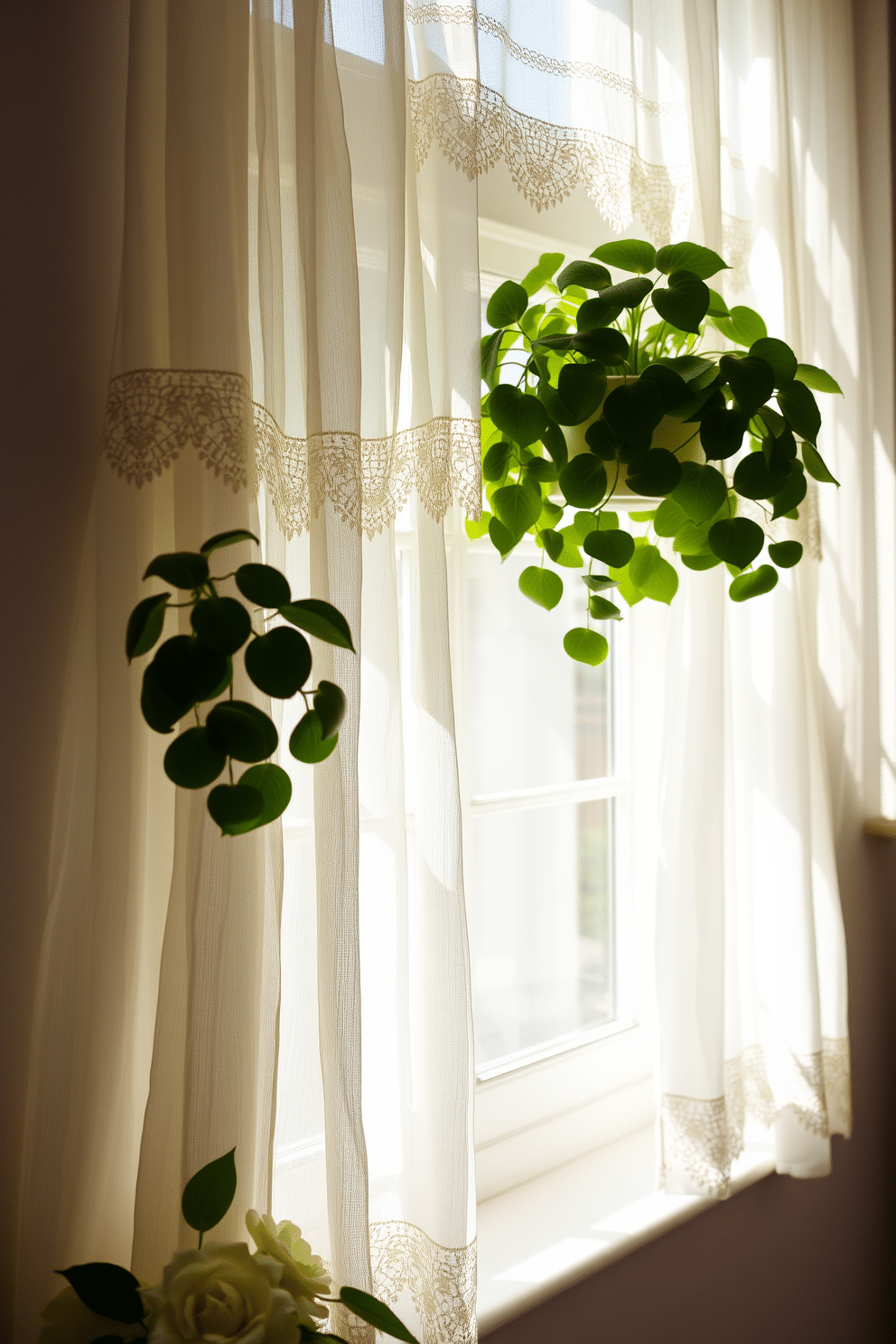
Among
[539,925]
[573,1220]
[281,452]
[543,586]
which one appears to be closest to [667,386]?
[543,586]

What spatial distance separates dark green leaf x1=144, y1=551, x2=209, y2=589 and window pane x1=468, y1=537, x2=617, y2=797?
0.87m

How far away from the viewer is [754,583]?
Answer: 1.14 meters

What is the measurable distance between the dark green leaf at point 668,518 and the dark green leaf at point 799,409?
14 centimetres

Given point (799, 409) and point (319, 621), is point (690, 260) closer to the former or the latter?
point (799, 409)

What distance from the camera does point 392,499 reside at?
970 mm

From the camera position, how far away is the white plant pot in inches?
40.2

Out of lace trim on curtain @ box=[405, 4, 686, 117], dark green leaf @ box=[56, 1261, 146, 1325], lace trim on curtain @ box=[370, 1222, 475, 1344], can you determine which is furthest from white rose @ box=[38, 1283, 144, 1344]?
lace trim on curtain @ box=[405, 4, 686, 117]

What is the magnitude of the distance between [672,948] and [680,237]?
97cm

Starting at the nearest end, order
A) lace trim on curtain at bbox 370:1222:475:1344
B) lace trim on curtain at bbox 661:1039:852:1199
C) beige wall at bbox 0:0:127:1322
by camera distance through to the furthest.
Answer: beige wall at bbox 0:0:127:1322
lace trim on curtain at bbox 370:1222:475:1344
lace trim on curtain at bbox 661:1039:852:1199

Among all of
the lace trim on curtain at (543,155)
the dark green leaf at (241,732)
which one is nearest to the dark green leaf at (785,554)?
the lace trim on curtain at (543,155)

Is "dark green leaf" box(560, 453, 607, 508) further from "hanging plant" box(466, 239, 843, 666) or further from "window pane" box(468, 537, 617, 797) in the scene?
"window pane" box(468, 537, 617, 797)

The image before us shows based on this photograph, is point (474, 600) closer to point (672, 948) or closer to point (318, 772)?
point (672, 948)

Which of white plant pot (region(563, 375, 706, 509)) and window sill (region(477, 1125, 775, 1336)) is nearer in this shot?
→ white plant pot (region(563, 375, 706, 509))

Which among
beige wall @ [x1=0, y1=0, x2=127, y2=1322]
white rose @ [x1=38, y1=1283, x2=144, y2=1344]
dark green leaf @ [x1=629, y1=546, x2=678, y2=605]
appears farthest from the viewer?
dark green leaf @ [x1=629, y1=546, x2=678, y2=605]
